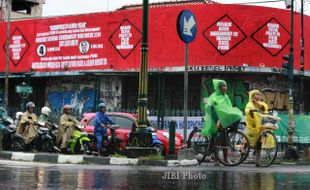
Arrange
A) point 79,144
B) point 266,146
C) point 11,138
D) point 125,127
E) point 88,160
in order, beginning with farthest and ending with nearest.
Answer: point 125,127 < point 11,138 < point 79,144 < point 88,160 < point 266,146

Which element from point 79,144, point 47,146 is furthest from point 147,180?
point 47,146

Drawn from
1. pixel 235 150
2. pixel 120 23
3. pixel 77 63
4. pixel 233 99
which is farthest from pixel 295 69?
pixel 235 150

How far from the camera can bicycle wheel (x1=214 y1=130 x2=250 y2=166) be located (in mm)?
10992

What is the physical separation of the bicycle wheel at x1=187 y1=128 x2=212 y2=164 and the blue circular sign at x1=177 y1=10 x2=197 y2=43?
2.09 m

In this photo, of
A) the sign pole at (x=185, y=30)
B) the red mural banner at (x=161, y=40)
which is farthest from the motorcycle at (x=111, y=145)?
the red mural banner at (x=161, y=40)

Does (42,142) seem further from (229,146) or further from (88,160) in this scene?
(229,146)

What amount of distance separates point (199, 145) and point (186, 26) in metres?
2.67

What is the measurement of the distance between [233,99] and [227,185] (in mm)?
15326

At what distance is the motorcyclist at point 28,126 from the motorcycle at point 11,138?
210 millimetres

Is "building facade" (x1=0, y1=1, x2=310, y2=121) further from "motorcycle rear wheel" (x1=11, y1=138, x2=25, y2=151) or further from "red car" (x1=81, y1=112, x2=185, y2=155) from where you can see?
"motorcycle rear wheel" (x1=11, y1=138, x2=25, y2=151)

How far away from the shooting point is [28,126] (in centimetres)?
1527

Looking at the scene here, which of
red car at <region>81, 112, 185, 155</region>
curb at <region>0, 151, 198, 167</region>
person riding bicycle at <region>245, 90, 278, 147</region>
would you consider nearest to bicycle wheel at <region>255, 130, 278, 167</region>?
person riding bicycle at <region>245, 90, 278, 147</region>

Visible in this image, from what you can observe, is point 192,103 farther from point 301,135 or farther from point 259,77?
point 301,135

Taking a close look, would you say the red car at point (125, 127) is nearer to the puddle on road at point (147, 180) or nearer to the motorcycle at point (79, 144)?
the motorcycle at point (79, 144)
